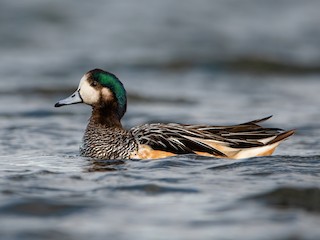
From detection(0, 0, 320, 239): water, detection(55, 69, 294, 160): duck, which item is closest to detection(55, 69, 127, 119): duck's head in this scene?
detection(55, 69, 294, 160): duck

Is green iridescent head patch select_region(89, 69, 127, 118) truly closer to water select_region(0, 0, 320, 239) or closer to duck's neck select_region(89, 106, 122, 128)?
duck's neck select_region(89, 106, 122, 128)

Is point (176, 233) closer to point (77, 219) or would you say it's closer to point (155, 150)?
point (77, 219)

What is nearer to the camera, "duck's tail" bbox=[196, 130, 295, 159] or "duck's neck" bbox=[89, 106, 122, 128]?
"duck's tail" bbox=[196, 130, 295, 159]

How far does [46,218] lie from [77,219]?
28cm

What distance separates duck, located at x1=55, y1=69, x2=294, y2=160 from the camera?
10.4m

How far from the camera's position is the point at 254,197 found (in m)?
8.72

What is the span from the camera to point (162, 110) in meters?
16.3

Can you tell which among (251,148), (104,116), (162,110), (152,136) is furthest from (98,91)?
(162,110)

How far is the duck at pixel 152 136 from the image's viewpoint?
10.4 metres

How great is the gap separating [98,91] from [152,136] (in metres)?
1.00

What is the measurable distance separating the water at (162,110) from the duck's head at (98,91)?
0.69m

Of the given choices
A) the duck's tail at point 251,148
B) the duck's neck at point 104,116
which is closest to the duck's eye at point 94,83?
the duck's neck at point 104,116

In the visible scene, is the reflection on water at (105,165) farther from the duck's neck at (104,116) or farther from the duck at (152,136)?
the duck's neck at (104,116)

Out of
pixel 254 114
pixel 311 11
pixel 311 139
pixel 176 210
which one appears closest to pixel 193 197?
pixel 176 210
